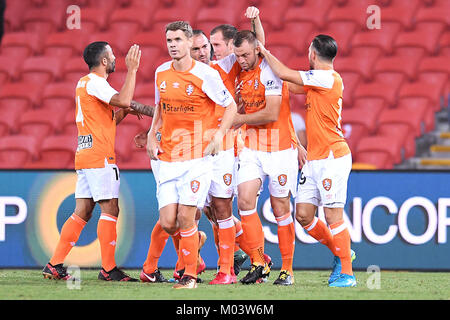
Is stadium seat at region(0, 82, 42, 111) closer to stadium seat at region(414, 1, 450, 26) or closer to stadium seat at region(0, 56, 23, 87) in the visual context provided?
stadium seat at region(0, 56, 23, 87)

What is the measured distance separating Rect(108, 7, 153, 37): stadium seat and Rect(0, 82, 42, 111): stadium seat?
1459 millimetres

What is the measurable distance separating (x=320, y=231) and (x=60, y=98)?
5821 millimetres

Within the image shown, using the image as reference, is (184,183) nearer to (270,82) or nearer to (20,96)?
(270,82)

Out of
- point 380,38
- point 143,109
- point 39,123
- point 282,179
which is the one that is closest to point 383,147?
point 380,38

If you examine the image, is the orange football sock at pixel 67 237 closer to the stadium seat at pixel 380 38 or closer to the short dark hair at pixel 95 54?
the short dark hair at pixel 95 54

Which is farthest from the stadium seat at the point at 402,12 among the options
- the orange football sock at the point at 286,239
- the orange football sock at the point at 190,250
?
the orange football sock at the point at 190,250

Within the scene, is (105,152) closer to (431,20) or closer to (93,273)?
(93,273)

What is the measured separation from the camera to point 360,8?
39.5 ft

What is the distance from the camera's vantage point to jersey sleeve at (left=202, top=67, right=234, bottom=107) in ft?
19.8

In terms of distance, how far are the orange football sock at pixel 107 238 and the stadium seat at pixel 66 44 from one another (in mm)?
5786

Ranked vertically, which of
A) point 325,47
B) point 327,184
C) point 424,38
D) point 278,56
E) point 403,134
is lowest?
point 327,184

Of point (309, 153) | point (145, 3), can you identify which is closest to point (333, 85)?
point (309, 153)

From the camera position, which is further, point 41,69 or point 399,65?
point 41,69

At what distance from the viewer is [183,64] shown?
6066mm
